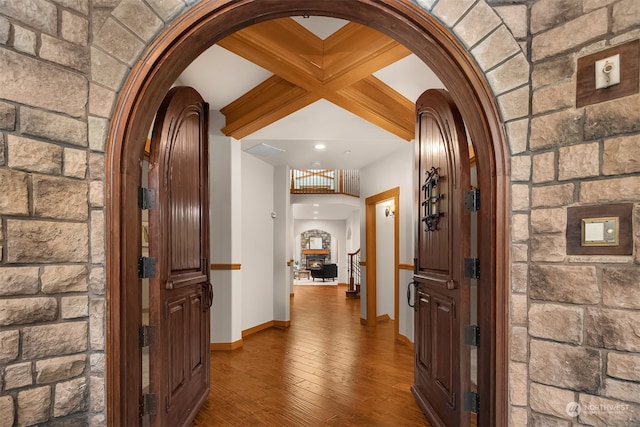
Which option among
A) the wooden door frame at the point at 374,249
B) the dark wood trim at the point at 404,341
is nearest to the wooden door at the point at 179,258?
the dark wood trim at the point at 404,341

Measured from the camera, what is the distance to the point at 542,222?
4.39 ft

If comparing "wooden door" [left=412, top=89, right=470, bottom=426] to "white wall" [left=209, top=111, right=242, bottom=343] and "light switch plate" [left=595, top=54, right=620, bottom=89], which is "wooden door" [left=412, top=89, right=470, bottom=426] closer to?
"light switch plate" [left=595, top=54, right=620, bottom=89]

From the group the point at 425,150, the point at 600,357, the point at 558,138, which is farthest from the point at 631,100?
the point at 425,150

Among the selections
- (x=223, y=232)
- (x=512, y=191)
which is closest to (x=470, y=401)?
(x=512, y=191)

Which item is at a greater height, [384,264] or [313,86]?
[313,86]

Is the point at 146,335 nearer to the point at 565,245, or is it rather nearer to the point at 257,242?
the point at 565,245

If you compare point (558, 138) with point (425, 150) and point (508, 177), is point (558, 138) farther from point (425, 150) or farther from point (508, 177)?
point (425, 150)

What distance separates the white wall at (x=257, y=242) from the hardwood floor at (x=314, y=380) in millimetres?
366

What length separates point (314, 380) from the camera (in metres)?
3.14

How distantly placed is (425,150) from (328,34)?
46.6 inches

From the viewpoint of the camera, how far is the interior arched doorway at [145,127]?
140cm

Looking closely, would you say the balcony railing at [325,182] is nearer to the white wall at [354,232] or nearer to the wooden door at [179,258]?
the white wall at [354,232]

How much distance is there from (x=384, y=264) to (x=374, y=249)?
1.01ft

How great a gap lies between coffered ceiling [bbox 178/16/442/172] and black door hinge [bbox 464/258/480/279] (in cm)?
153
